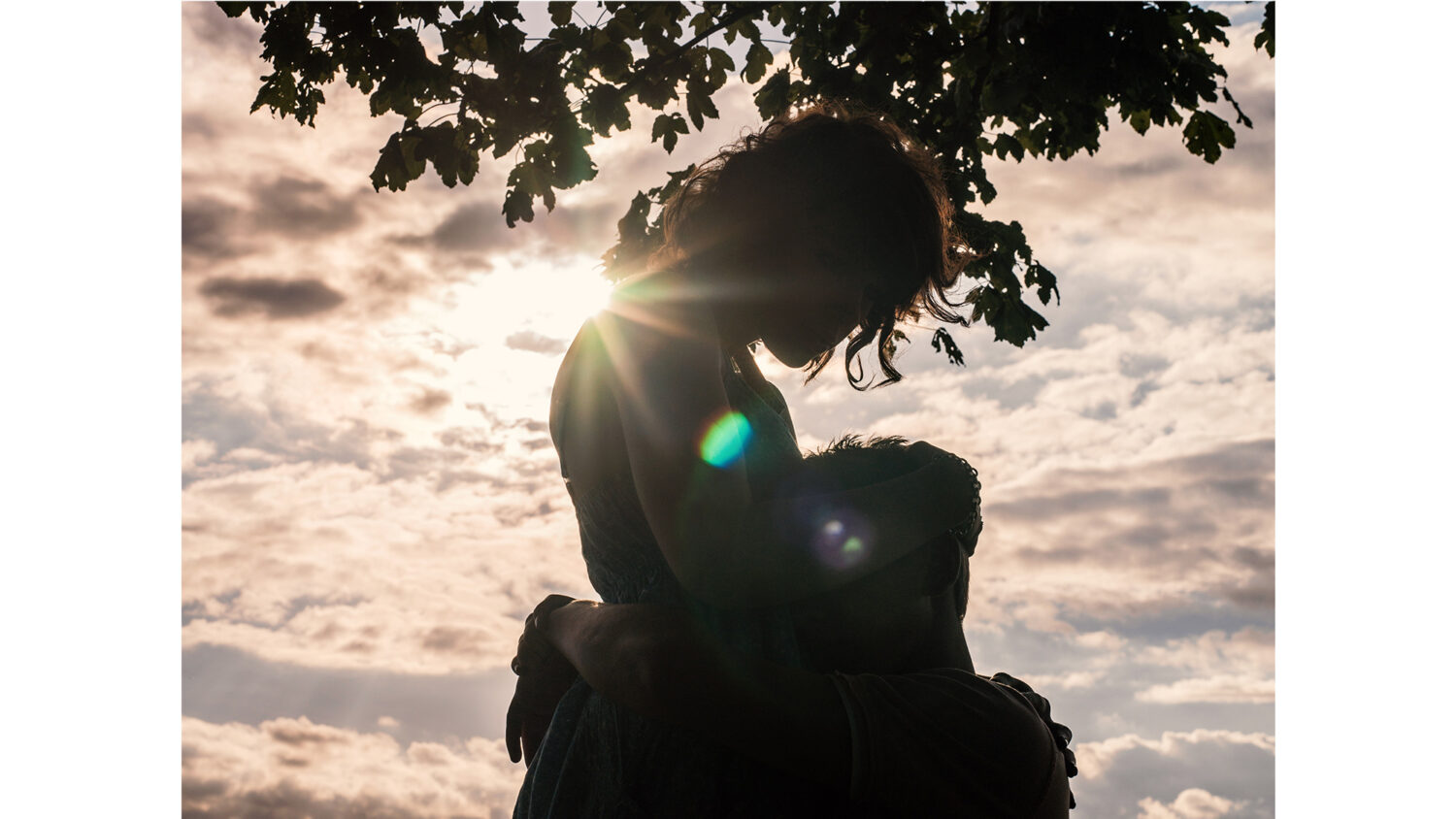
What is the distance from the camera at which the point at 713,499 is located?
82.0 inches

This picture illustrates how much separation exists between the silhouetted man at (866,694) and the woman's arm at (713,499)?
107mm

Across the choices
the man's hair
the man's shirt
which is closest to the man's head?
the man's hair

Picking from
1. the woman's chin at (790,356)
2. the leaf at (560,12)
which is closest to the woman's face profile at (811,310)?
the woman's chin at (790,356)

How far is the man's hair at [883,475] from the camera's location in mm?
2445

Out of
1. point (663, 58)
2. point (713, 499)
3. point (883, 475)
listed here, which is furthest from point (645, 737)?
point (663, 58)

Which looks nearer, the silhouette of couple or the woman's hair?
the silhouette of couple

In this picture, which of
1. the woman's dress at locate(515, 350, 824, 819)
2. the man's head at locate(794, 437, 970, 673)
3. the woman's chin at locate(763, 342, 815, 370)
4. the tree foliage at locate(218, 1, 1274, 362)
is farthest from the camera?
the tree foliage at locate(218, 1, 1274, 362)

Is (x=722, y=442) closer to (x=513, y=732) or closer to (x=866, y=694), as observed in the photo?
(x=866, y=694)

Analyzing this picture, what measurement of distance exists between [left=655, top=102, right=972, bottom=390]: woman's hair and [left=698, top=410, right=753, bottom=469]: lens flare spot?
0.64 meters

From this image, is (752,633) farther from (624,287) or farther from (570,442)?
(624,287)

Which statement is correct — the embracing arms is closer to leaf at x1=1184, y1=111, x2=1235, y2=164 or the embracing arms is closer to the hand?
the hand

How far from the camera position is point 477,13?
511cm

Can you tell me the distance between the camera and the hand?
277cm

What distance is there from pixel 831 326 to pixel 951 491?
0.70m
